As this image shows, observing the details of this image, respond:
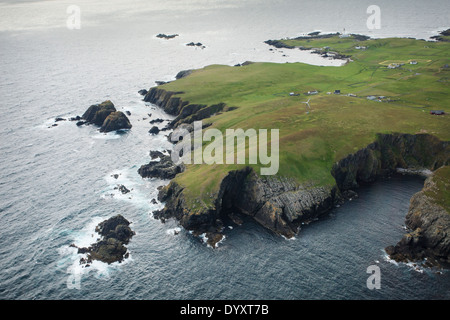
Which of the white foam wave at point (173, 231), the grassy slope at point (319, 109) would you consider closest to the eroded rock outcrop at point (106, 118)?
the grassy slope at point (319, 109)

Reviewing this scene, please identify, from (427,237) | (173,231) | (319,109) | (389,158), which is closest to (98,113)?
(173,231)

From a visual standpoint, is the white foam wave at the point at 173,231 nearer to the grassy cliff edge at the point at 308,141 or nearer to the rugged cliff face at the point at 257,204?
the rugged cliff face at the point at 257,204

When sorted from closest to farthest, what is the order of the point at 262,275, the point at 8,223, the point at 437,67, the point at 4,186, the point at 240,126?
the point at 262,275 < the point at 8,223 < the point at 4,186 < the point at 240,126 < the point at 437,67
